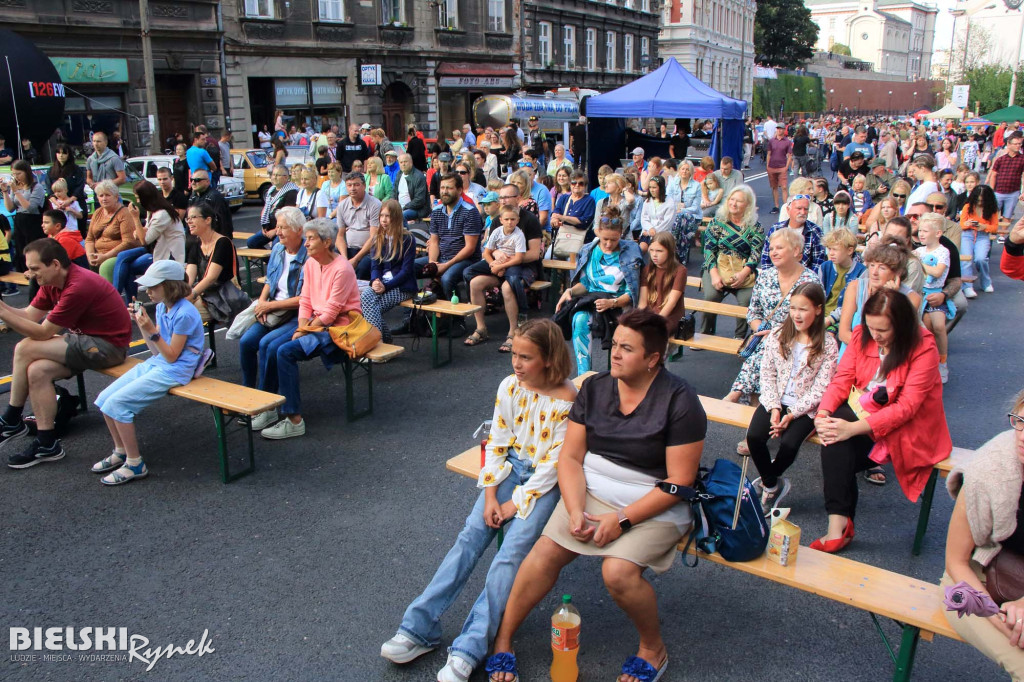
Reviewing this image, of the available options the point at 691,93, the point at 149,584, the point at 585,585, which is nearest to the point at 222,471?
the point at 149,584

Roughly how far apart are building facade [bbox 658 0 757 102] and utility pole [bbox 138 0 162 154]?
46639 millimetres

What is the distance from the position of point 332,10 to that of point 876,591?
30.9m

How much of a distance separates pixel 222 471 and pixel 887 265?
4533 mm

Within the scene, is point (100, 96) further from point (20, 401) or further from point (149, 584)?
point (149, 584)

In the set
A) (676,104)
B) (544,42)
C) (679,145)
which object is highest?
(544,42)

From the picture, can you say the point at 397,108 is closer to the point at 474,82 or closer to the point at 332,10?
the point at 474,82

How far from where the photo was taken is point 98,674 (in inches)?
140

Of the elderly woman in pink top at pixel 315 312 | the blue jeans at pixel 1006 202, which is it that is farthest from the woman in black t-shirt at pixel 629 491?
the blue jeans at pixel 1006 202

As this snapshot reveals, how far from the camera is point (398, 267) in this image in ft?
26.0

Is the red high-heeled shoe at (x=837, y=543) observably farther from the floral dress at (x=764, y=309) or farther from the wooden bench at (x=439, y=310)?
the wooden bench at (x=439, y=310)

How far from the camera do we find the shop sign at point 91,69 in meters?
21.7

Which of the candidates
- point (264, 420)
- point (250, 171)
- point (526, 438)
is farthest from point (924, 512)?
point (250, 171)

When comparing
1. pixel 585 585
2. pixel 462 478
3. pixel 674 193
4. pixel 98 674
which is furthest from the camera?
pixel 674 193

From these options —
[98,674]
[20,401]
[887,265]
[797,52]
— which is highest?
→ [797,52]
